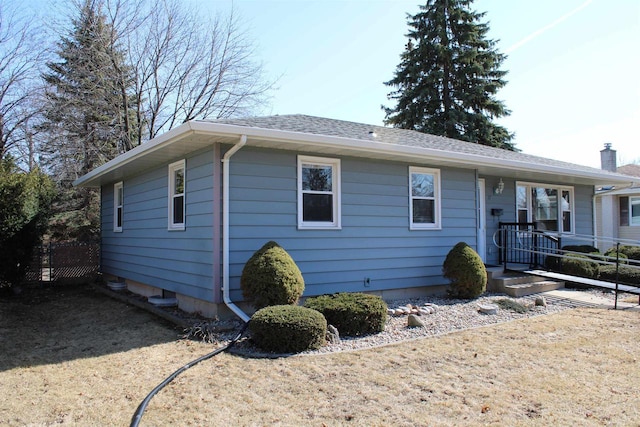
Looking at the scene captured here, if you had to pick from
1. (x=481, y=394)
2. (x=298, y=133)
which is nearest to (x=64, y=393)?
(x=481, y=394)

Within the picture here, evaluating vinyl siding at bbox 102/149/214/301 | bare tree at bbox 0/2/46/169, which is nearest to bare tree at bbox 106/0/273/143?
bare tree at bbox 0/2/46/169

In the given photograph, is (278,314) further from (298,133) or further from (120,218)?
(120,218)

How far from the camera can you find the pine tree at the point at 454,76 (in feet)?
→ 70.1

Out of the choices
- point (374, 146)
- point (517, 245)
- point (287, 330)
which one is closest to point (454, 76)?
point (517, 245)

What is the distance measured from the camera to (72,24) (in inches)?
597

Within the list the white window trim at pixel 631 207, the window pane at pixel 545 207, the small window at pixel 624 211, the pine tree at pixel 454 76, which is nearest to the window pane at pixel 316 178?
the window pane at pixel 545 207

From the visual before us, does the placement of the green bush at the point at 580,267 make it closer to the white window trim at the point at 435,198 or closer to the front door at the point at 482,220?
the front door at the point at 482,220

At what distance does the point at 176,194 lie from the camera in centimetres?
773

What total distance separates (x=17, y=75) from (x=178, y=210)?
11807 mm

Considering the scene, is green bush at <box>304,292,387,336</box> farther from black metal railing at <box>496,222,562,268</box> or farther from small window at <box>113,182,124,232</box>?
small window at <box>113,182,124,232</box>

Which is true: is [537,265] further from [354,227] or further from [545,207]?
[354,227]

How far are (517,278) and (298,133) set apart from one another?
18.1 feet

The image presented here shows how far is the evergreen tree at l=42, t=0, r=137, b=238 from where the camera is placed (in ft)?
50.0

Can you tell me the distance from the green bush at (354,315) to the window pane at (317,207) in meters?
1.70
